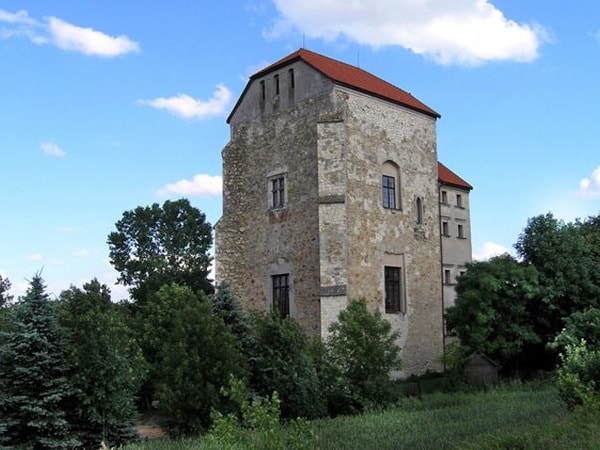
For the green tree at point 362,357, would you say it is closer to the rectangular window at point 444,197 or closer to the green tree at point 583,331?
the green tree at point 583,331

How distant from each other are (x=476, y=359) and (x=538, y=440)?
16.0 m

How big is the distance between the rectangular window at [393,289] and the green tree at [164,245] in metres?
21.3

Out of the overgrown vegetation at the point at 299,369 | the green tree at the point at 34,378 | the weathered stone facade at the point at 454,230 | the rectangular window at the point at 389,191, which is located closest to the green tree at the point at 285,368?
the overgrown vegetation at the point at 299,369

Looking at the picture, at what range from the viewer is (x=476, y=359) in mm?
25359

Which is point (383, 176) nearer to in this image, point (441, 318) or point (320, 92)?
point (320, 92)

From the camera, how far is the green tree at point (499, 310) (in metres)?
25.5

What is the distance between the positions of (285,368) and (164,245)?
3316cm

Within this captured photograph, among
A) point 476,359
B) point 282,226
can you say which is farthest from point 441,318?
point 282,226

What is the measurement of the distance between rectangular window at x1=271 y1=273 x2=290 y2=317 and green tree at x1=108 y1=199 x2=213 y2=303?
19093 mm

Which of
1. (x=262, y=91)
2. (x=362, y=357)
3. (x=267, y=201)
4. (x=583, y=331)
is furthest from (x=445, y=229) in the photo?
(x=362, y=357)

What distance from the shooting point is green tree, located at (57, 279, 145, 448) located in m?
14.8

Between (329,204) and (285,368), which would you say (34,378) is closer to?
(285,368)

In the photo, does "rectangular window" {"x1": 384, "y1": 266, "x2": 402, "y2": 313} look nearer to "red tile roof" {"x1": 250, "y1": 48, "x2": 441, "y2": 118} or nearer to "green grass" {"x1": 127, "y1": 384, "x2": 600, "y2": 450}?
"red tile roof" {"x1": 250, "y1": 48, "x2": 441, "y2": 118}

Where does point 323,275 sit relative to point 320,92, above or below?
below
